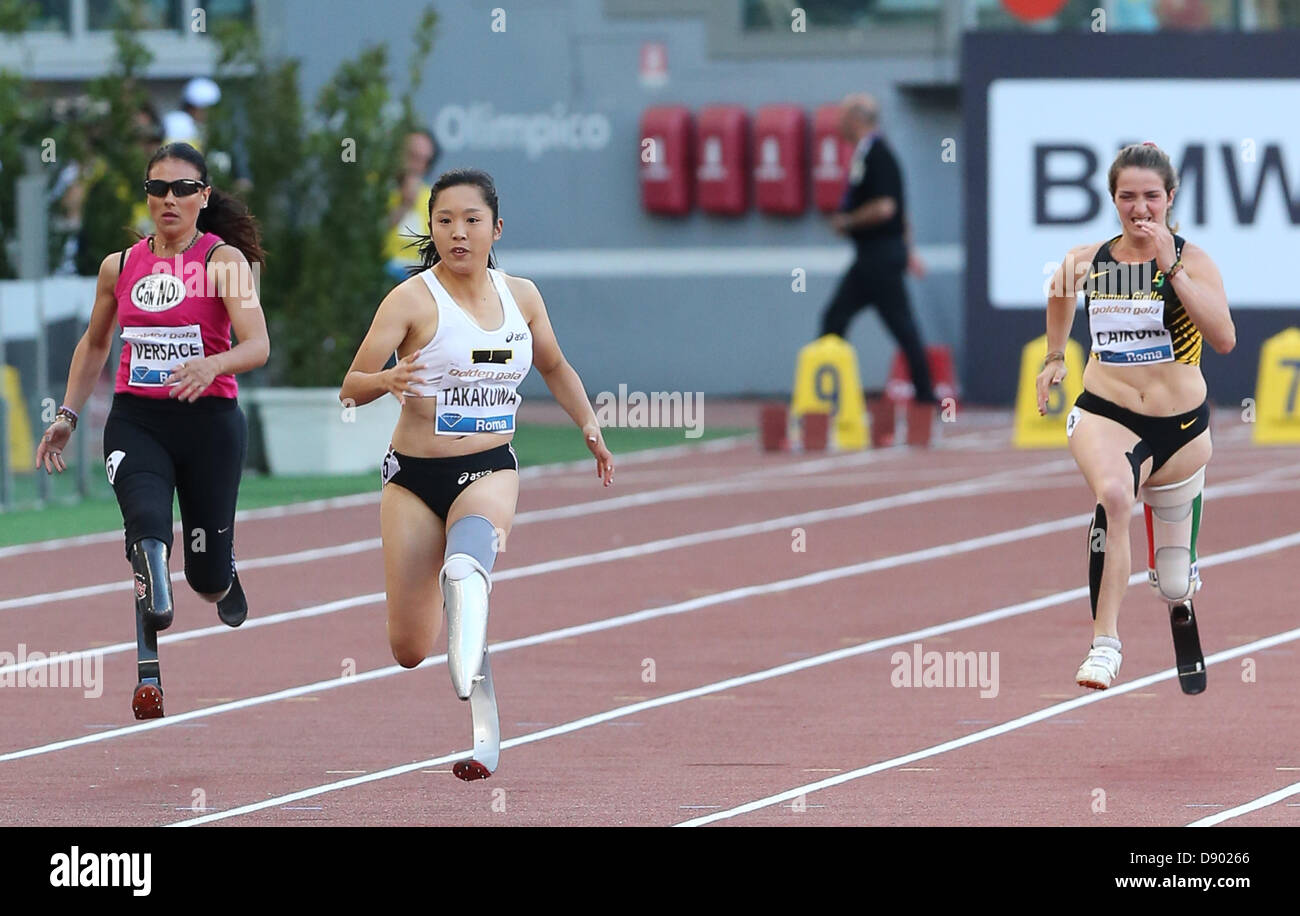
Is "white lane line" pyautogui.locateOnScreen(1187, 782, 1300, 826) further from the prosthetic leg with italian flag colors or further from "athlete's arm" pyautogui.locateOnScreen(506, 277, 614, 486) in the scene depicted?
"athlete's arm" pyautogui.locateOnScreen(506, 277, 614, 486)

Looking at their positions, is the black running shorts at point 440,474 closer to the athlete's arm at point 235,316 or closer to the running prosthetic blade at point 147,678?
the athlete's arm at point 235,316

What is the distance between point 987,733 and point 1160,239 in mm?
1836

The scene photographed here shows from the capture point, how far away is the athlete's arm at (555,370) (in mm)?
7977

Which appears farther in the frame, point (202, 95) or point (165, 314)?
point (202, 95)

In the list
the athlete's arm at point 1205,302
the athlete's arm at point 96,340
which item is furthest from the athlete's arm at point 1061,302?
the athlete's arm at point 96,340

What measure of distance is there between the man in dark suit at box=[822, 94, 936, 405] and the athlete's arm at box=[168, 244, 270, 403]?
10.7 metres

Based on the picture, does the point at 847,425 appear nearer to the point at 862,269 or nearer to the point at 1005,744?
the point at 862,269

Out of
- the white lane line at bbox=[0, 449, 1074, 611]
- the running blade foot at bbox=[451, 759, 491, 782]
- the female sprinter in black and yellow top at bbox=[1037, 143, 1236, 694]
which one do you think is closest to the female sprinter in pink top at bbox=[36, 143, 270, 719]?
the running blade foot at bbox=[451, 759, 491, 782]

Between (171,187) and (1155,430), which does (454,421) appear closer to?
(171,187)

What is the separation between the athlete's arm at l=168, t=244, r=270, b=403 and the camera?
8.50 m

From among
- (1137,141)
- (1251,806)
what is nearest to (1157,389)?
(1251,806)

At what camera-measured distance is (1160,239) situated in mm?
8375
